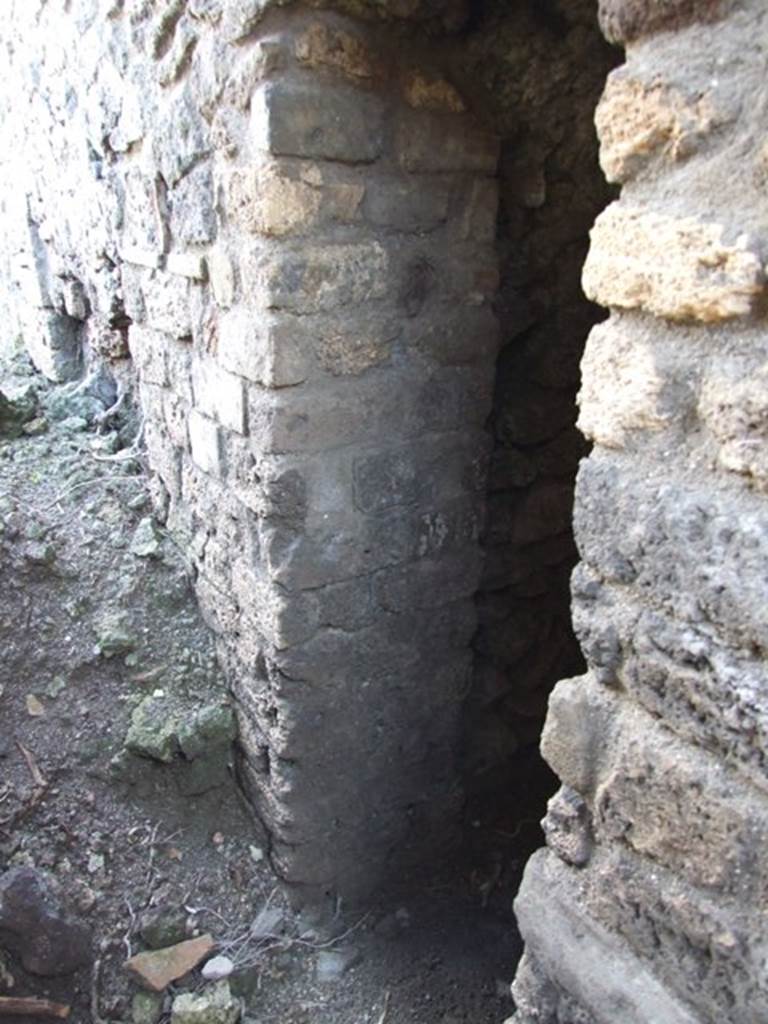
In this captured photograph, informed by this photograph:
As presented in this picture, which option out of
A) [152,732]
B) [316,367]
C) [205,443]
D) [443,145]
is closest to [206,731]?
[152,732]

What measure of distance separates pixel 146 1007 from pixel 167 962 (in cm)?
11

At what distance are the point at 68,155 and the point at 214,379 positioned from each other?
1.54 meters

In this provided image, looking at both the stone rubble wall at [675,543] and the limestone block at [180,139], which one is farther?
the limestone block at [180,139]

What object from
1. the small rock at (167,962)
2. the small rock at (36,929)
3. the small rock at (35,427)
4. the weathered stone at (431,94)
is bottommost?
the small rock at (167,962)

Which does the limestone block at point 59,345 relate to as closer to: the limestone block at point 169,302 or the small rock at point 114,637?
the limestone block at point 169,302

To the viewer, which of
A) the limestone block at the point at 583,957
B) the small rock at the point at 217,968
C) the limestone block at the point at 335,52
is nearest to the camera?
the limestone block at the point at 583,957

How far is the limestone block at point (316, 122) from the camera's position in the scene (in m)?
1.65

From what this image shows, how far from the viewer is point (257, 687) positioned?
222cm

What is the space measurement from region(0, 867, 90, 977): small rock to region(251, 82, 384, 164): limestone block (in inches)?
72.4

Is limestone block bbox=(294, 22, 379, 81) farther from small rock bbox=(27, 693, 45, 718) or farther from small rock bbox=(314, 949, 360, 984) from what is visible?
small rock bbox=(314, 949, 360, 984)

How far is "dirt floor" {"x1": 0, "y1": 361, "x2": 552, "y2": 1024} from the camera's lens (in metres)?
2.16

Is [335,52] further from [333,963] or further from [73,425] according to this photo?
[333,963]

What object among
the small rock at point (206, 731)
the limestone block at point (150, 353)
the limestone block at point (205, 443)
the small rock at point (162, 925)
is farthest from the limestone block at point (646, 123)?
the small rock at point (162, 925)

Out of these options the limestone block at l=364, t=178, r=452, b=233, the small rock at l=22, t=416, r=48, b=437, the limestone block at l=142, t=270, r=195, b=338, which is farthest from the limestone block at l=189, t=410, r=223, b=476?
the small rock at l=22, t=416, r=48, b=437
